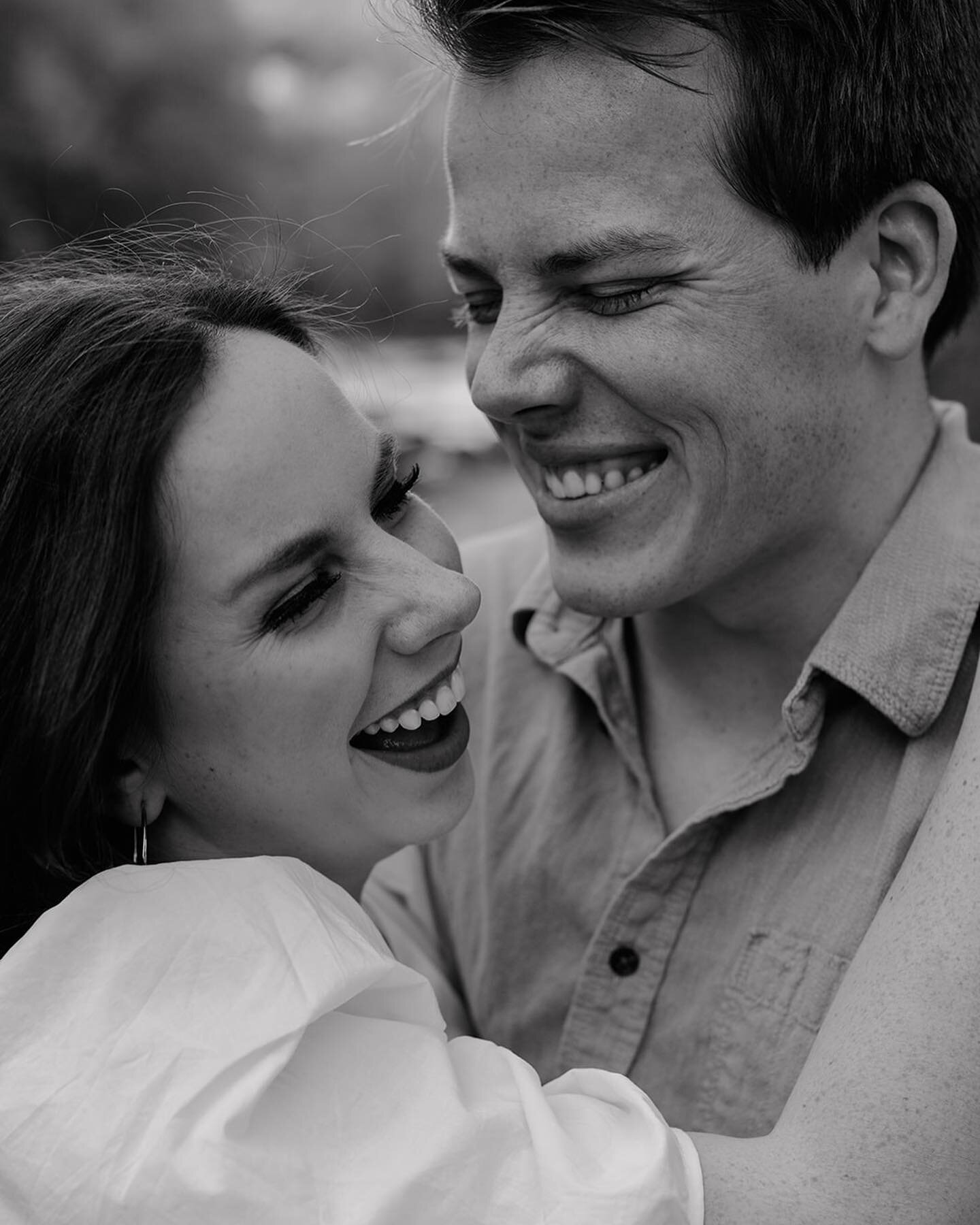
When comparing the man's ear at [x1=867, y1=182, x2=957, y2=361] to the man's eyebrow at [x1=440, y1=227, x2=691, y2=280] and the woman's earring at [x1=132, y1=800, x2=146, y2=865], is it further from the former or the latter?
the woman's earring at [x1=132, y1=800, x2=146, y2=865]

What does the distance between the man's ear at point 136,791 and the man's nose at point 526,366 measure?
788 millimetres

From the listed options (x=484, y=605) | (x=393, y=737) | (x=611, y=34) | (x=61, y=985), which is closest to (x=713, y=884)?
(x=393, y=737)

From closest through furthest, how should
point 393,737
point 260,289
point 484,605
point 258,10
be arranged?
1. point 393,737
2. point 260,289
3. point 484,605
4. point 258,10

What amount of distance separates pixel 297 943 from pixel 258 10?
15.1ft

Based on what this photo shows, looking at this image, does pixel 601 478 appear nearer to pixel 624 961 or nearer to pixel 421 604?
pixel 421 604

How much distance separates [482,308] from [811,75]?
0.61m

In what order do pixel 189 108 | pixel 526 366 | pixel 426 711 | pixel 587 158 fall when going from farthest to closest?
pixel 189 108
pixel 526 366
pixel 587 158
pixel 426 711

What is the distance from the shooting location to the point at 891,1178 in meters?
1.49

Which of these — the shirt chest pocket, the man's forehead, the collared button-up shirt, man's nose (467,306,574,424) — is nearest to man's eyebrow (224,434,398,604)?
man's nose (467,306,574,424)

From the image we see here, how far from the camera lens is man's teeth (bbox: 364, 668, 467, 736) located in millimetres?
1859

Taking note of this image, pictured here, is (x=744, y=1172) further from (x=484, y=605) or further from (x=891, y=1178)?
(x=484, y=605)

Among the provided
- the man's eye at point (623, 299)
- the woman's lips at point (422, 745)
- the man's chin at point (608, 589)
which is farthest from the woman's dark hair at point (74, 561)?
the man's chin at point (608, 589)

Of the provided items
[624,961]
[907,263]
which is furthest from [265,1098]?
[907,263]

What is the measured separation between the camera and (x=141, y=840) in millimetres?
1817
